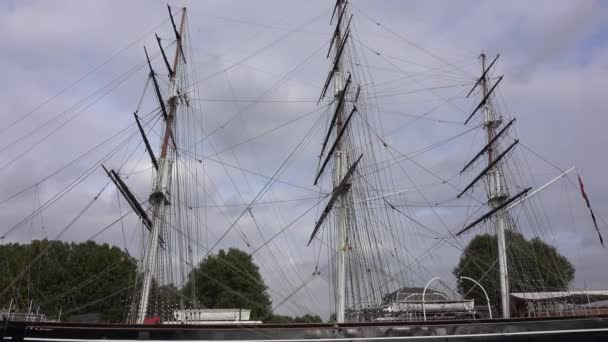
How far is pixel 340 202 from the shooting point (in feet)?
88.6

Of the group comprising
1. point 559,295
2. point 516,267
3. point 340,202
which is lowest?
point 559,295

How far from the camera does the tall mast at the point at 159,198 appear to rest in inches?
850

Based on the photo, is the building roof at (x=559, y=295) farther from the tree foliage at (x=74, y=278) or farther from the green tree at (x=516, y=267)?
the tree foliage at (x=74, y=278)

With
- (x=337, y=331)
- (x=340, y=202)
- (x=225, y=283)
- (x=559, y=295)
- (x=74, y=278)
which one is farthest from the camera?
(x=225, y=283)

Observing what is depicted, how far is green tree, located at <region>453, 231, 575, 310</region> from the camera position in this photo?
35844 millimetres

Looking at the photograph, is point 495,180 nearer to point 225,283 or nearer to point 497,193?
point 497,193

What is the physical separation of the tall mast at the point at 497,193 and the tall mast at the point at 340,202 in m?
11.6

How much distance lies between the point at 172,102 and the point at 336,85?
422 inches

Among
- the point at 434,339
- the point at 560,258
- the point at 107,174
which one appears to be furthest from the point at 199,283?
the point at 560,258

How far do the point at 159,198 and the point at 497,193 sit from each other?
2441cm

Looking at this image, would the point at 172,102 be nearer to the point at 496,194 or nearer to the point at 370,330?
the point at 370,330

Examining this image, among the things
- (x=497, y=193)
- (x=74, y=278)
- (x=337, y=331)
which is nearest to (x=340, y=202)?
(x=337, y=331)

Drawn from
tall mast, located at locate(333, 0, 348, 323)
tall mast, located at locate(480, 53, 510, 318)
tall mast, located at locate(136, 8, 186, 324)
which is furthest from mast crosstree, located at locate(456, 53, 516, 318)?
tall mast, located at locate(136, 8, 186, 324)

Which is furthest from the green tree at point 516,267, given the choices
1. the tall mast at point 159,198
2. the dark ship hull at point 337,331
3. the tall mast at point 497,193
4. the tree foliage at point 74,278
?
the tree foliage at point 74,278
